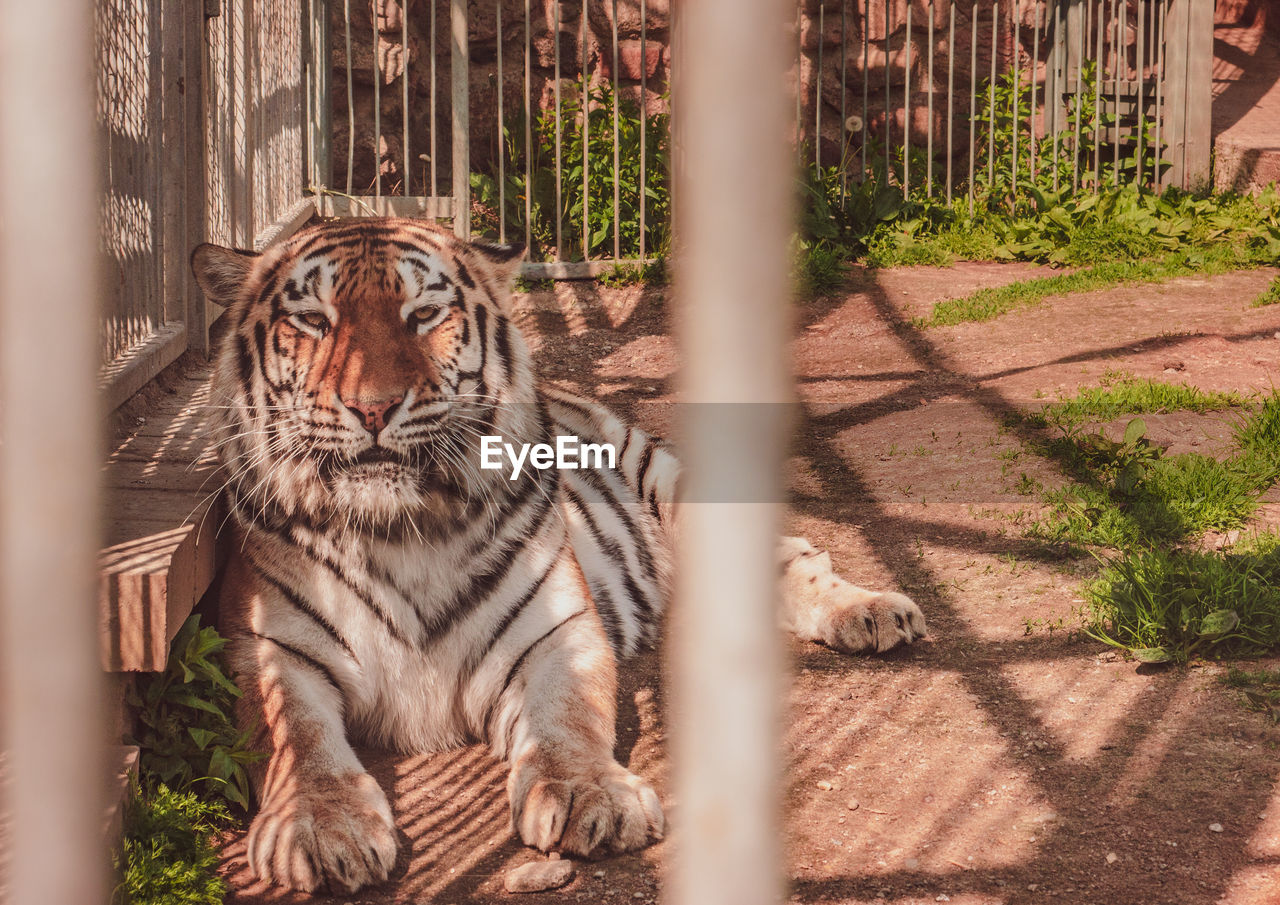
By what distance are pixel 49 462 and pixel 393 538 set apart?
185 cm

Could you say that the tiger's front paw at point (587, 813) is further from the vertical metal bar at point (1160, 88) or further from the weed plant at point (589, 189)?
the vertical metal bar at point (1160, 88)

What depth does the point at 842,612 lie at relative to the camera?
10.5 ft

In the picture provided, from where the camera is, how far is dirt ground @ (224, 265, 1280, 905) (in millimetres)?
2158

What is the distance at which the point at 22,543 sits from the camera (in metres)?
0.80

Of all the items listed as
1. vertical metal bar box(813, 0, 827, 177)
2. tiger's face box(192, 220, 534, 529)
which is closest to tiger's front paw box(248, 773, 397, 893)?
tiger's face box(192, 220, 534, 529)

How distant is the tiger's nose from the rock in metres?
0.87

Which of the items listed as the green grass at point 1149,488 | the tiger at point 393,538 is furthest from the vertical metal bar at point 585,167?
the tiger at point 393,538

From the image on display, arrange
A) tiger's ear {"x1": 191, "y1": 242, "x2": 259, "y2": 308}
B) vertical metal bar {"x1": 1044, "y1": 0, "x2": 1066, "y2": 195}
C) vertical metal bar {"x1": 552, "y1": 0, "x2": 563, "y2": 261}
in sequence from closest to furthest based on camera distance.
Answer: tiger's ear {"x1": 191, "y1": 242, "x2": 259, "y2": 308} < vertical metal bar {"x1": 552, "y1": 0, "x2": 563, "y2": 261} < vertical metal bar {"x1": 1044, "y1": 0, "x2": 1066, "y2": 195}

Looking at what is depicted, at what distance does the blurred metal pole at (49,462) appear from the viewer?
0.79m

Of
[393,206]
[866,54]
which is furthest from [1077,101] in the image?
[393,206]

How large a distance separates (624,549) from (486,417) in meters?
0.94

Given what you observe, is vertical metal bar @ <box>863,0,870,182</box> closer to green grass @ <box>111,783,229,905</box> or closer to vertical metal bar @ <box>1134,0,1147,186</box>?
vertical metal bar @ <box>1134,0,1147,186</box>

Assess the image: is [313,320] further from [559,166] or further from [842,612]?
[559,166]

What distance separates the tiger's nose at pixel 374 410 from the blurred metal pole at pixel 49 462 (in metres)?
1.67
